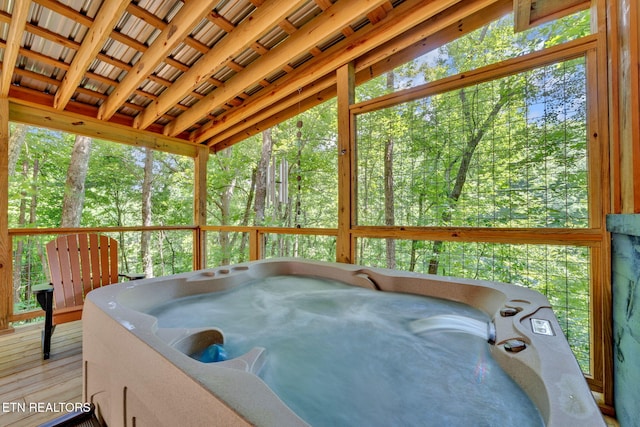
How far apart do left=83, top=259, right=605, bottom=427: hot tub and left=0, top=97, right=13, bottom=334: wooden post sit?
1.98 metres

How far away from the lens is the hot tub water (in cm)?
88

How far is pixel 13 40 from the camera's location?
6.84 ft

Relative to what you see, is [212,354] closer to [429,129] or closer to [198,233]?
[429,129]

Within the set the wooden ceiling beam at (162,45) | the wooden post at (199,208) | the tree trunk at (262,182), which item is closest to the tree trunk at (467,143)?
the wooden ceiling beam at (162,45)

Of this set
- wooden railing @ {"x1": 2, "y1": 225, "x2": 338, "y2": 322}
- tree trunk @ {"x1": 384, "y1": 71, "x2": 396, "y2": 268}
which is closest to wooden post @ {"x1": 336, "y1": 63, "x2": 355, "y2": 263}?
wooden railing @ {"x1": 2, "y1": 225, "x2": 338, "y2": 322}

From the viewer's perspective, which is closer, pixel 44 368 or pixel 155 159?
pixel 44 368

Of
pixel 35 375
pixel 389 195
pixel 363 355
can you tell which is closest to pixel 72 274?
pixel 35 375

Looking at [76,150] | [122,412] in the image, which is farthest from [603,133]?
[76,150]

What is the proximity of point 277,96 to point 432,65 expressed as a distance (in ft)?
12.1

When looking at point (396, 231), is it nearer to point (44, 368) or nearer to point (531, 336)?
point (531, 336)

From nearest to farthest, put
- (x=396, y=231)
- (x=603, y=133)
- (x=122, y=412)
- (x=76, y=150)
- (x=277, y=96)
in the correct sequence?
(x=122, y=412)
(x=603, y=133)
(x=396, y=231)
(x=277, y=96)
(x=76, y=150)

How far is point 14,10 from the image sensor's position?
6.16 feet

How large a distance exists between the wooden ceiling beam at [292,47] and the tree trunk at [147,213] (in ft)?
17.5

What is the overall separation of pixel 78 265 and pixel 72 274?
85 mm
